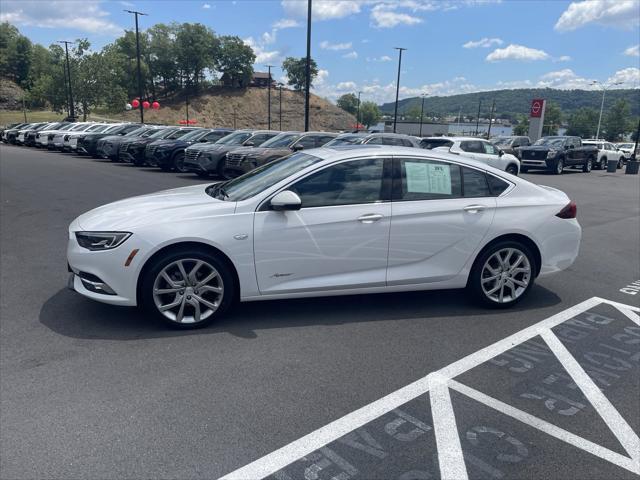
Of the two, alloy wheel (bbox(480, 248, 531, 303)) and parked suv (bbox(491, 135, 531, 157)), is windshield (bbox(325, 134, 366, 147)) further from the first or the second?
parked suv (bbox(491, 135, 531, 157))

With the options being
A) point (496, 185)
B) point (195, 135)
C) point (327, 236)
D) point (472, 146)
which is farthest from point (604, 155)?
point (327, 236)

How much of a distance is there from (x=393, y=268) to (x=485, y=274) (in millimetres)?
1038

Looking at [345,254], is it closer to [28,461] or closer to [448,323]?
[448,323]

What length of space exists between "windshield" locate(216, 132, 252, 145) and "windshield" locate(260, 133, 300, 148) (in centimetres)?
166

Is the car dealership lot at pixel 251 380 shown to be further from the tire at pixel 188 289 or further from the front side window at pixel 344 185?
the front side window at pixel 344 185

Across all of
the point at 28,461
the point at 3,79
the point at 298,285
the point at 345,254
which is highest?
the point at 3,79

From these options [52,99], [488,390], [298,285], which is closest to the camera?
[488,390]

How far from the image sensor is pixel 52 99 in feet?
213

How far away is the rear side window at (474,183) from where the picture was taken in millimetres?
5023

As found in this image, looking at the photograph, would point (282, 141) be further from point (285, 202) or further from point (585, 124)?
point (585, 124)

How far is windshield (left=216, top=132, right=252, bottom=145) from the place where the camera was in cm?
1814

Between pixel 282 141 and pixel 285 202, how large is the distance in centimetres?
1241

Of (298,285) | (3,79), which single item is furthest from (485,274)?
(3,79)

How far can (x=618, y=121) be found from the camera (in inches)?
3883
